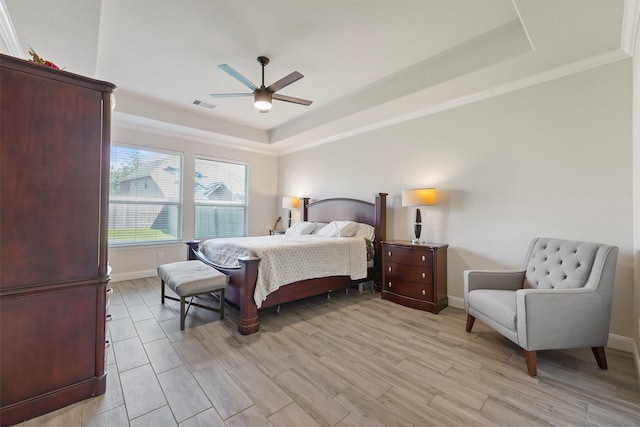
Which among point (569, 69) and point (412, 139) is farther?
point (412, 139)

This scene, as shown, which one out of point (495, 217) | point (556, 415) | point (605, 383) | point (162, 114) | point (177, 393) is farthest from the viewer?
point (162, 114)

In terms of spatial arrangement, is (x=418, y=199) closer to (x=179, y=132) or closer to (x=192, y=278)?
(x=192, y=278)

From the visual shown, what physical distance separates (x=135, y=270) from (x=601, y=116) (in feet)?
21.0

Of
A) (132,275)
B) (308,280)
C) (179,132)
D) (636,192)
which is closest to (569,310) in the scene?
(636,192)

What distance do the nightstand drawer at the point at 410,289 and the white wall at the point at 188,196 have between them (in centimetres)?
359

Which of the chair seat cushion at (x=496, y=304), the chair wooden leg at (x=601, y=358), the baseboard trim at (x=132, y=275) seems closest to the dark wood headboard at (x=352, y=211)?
the chair seat cushion at (x=496, y=304)

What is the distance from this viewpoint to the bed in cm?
261

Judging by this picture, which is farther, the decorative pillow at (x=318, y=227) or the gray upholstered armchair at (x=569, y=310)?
the decorative pillow at (x=318, y=227)

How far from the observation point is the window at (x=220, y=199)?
5355 mm

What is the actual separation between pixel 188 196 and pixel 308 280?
128 inches

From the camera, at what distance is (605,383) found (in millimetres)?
1856

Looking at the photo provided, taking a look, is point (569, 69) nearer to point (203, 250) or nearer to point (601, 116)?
point (601, 116)

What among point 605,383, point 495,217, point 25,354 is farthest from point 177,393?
point 495,217

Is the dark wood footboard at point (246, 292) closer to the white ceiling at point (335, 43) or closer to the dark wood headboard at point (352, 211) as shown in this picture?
the dark wood headboard at point (352, 211)
